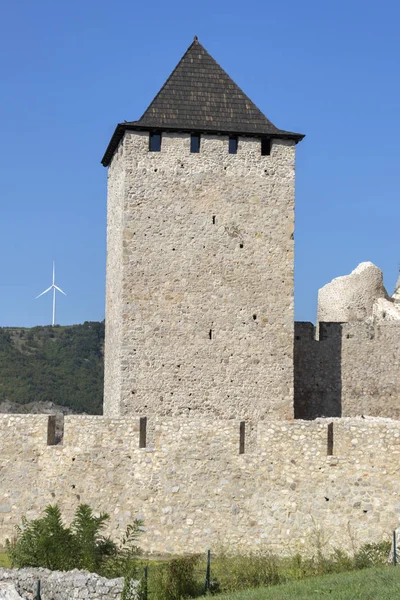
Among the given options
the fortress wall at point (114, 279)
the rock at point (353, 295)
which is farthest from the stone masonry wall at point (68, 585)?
the rock at point (353, 295)

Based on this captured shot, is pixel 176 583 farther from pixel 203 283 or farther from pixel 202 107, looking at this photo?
pixel 202 107

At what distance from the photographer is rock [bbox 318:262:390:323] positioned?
28.1m

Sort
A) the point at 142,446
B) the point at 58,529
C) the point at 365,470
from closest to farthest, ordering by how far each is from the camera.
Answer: the point at 58,529
the point at 365,470
the point at 142,446

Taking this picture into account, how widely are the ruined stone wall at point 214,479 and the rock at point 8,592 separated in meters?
3.89

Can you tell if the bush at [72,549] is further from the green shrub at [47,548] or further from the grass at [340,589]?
the grass at [340,589]

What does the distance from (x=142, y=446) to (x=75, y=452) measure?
3.60 ft

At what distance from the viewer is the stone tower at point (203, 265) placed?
890 inches

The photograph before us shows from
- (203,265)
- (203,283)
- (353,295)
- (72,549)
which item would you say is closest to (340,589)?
(72,549)

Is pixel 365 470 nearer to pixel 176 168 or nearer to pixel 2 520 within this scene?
pixel 2 520

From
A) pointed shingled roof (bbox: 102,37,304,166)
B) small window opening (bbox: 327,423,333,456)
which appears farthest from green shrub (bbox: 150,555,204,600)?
pointed shingled roof (bbox: 102,37,304,166)

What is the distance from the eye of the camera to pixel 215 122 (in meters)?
23.2

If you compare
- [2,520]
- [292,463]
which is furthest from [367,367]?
[2,520]

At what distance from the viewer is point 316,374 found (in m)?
25.0

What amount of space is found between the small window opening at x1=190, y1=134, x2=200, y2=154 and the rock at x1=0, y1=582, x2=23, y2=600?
10.9 meters
